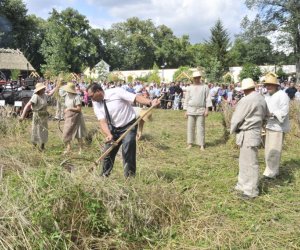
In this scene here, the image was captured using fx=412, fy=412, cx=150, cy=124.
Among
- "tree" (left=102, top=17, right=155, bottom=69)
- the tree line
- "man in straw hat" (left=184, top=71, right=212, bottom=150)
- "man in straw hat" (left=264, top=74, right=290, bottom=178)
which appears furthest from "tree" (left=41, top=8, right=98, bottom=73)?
"man in straw hat" (left=264, top=74, right=290, bottom=178)

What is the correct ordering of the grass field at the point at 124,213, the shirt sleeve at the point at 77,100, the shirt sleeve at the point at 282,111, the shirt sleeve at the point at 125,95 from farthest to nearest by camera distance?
the shirt sleeve at the point at 77,100 < the shirt sleeve at the point at 282,111 < the shirt sleeve at the point at 125,95 < the grass field at the point at 124,213

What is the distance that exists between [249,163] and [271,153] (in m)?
1.18

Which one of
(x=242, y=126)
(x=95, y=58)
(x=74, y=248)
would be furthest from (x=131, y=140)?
(x=95, y=58)

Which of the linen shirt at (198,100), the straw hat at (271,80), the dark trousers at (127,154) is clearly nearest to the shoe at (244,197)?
the dark trousers at (127,154)

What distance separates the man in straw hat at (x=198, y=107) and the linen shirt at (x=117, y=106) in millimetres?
3725

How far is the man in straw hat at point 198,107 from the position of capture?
916 centimetres

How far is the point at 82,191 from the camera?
13.0 feet

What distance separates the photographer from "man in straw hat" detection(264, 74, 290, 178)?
6.55m

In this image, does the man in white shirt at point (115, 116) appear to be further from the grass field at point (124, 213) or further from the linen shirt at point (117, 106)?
the grass field at point (124, 213)

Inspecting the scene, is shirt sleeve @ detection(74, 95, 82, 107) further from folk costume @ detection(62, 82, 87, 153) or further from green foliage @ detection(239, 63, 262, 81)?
green foliage @ detection(239, 63, 262, 81)

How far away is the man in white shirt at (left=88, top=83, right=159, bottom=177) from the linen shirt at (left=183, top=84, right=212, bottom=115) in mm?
3695

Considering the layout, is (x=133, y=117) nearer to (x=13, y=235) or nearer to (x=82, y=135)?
(x=13, y=235)

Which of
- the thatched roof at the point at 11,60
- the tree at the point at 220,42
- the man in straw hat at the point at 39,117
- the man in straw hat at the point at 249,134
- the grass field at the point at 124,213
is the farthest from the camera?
the tree at the point at 220,42

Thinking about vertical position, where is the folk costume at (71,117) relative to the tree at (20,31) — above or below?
below
